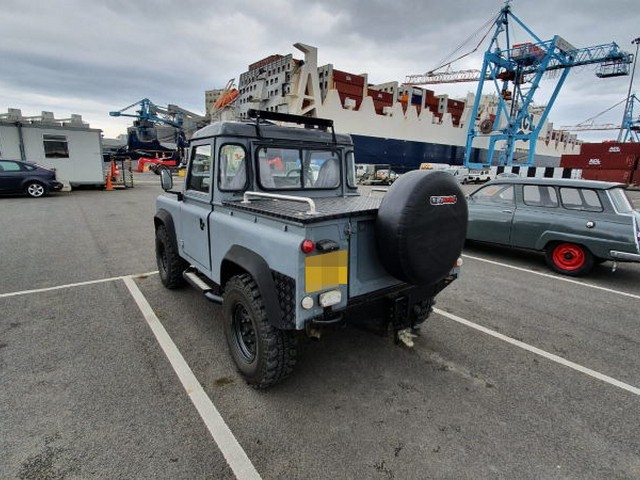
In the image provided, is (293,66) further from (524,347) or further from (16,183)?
(524,347)

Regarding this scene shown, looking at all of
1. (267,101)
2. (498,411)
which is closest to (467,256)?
(498,411)

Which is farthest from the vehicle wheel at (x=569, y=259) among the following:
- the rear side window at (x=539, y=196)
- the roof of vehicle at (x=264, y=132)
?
the roof of vehicle at (x=264, y=132)

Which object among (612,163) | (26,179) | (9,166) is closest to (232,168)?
(26,179)

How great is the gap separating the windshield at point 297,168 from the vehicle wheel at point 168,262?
1775 mm

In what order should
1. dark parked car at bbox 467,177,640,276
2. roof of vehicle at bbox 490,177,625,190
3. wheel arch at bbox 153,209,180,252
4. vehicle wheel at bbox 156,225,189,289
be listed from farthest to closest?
roof of vehicle at bbox 490,177,625,190 < dark parked car at bbox 467,177,640,276 < vehicle wheel at bbox 156,225,189,289 < wheel arch at bbox 153,209,180,252

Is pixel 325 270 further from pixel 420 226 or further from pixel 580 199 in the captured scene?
pixel 580 199

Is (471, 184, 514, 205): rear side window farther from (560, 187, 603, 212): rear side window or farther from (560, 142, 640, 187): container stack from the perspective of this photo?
(560, 142, 640, 187): container stack

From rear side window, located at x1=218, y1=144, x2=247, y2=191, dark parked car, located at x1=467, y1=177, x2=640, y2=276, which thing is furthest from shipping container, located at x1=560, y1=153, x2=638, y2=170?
rear side window, located at x1=218, y1=144, x2=247, y2=191

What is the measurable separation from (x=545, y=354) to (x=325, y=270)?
101 inches

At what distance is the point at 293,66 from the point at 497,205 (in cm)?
2834

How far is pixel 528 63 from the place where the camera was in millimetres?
30312

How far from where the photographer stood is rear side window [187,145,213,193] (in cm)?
334

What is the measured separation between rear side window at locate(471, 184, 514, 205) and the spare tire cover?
14.9ft

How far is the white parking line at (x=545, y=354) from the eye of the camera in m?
2.83
